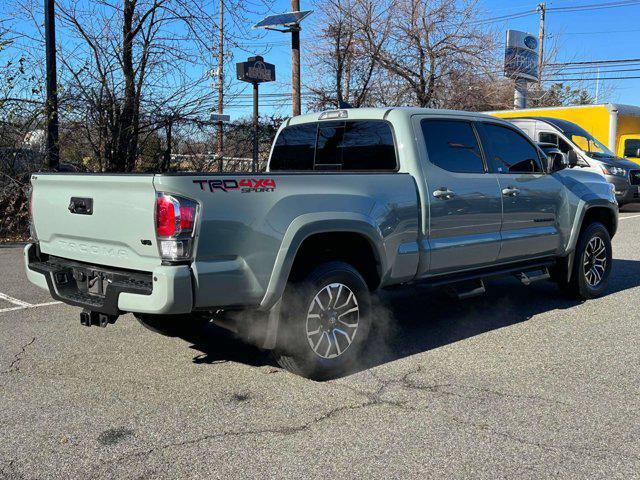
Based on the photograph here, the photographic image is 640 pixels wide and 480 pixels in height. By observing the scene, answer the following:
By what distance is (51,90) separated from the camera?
11.1 meters

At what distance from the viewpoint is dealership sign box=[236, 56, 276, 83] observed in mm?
12914

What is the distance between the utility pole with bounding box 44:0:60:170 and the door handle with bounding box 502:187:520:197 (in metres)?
8.39

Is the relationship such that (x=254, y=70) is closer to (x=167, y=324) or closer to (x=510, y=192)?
(x=510, y=192)

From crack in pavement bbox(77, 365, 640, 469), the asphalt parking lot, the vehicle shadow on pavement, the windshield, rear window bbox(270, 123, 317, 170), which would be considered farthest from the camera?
the windshield

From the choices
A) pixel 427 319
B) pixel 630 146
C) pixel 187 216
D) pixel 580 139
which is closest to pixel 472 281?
pixel 427 319

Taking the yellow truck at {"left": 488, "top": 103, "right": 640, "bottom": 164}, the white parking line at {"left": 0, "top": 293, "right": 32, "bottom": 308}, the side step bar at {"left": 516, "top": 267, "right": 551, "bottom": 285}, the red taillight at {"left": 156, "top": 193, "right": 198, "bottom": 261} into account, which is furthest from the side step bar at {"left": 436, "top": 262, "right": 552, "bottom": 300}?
the yellow truck at {"left": 488, "top": 103, "right": 640, "bottom": 164}

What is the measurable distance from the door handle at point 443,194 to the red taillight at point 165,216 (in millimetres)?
2303

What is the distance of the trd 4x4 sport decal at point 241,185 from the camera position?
3.85 m

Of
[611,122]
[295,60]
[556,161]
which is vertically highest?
[295,60]

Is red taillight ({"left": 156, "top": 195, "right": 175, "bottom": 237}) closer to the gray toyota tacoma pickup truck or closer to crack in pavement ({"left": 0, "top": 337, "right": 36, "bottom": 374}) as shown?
the gray toyota tacoma pickup truck

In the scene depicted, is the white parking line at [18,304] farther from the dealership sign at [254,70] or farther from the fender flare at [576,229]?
the dealership sign at [254,70]

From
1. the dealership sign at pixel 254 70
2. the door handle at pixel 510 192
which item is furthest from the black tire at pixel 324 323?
the dealership sign at pixel 254 70

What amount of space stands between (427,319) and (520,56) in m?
23.9

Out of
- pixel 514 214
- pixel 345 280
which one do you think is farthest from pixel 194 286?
pixel 514 214
